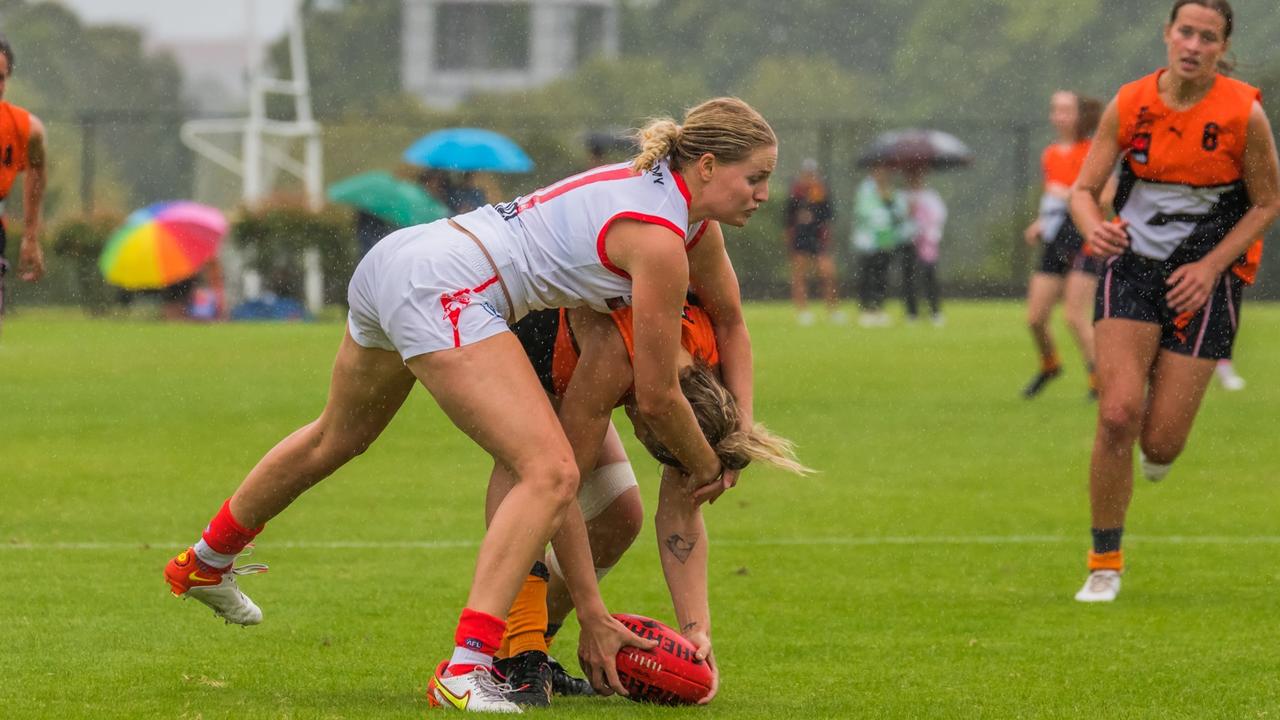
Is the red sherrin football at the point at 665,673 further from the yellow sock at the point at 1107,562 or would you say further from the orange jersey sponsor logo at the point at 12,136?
the orange jersey sponsor logo at the point at 12,136

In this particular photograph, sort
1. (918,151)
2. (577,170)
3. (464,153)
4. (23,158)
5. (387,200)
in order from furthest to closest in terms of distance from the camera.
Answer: (577,170)
(918,151)
(387,200)
(464,153)
(23,158)

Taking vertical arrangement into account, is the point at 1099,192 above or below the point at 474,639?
above

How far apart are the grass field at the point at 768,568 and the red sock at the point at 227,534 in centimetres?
34

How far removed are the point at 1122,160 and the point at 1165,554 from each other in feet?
6.15

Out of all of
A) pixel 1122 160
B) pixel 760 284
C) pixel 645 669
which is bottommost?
pixel 760 284

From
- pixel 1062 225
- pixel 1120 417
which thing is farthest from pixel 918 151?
pixel 1120 417

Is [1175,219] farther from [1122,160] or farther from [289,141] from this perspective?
[289,141]

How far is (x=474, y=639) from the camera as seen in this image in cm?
507

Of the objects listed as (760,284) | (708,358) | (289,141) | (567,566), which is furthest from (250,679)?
(289,141)

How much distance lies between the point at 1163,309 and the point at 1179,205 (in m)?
0.40

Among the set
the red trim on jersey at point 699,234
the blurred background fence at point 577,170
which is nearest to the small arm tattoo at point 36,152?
the red trim on jersey at point 699,234

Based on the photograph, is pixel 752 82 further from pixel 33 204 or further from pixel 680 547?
pixel 680 547

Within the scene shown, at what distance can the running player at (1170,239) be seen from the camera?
7051mm

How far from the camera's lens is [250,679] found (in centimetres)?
569
